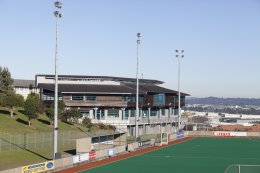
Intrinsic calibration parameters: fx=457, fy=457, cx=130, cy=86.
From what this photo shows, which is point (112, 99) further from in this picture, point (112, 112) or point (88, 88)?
point (88, 88)

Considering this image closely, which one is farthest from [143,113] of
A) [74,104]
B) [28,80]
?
[28,80]

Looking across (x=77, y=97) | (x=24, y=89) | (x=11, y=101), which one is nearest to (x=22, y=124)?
(x=11, y=101)

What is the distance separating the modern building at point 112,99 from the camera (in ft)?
314

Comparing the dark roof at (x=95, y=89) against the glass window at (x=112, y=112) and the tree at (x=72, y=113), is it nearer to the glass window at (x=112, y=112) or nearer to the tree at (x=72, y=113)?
the glass window at (x=112, y=112)

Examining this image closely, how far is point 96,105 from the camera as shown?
96188 mm

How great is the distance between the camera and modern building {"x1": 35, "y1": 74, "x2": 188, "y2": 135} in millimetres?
95812

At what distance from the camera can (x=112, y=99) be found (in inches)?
3858

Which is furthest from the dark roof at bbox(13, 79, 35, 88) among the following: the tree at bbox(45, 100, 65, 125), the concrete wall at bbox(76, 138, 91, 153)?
the concrete wall at bbox(76, 138, 91, 153)

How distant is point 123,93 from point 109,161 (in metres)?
46.2

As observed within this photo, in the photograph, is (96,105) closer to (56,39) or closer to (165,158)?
(165,158)

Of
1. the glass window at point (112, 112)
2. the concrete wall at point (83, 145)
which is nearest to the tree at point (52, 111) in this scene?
the glass window at point (112, 112)

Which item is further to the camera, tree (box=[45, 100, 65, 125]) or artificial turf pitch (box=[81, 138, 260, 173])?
tree (box=[45, 100, 65, 125])

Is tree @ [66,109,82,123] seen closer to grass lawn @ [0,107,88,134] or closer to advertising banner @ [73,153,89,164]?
grass lawn @ [0,107,88,134]

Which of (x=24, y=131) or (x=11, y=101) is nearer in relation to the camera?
(x=24, y=131)
